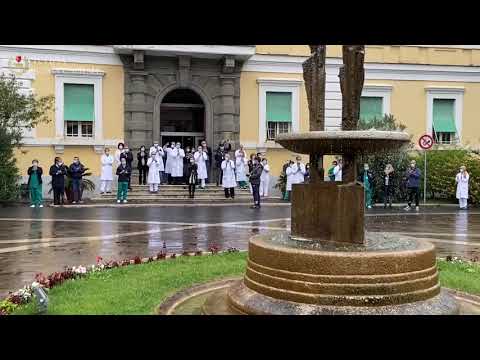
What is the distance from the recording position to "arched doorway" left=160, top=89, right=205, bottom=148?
26.7 meters

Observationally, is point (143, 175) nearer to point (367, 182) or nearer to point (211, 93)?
point (211, 93)

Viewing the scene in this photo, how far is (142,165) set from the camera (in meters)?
23.7

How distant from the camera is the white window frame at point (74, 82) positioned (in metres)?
24.1

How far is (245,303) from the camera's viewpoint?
6.07m

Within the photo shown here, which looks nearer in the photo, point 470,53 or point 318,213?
point 318,213

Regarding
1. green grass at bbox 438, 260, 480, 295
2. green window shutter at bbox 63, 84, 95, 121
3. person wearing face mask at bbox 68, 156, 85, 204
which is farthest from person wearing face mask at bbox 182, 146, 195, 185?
green grass at bbox 438, 260, 480, 295

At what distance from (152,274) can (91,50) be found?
17.8m

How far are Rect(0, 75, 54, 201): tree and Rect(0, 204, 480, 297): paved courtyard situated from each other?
1.62 metres

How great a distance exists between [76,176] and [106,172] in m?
2.19

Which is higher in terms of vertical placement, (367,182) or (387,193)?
(367,182)

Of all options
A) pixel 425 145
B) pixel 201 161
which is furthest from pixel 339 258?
pixel 201 161

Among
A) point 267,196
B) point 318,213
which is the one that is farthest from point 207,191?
point 318,213

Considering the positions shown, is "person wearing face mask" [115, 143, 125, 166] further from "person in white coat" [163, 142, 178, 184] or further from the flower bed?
the flower bed
